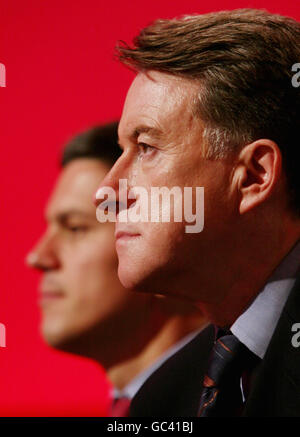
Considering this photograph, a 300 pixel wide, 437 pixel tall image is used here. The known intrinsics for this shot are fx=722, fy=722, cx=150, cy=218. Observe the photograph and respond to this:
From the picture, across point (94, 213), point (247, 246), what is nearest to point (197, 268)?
point (247, 246)

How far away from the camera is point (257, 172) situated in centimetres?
112

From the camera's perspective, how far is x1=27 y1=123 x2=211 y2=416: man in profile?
1718 millimetres

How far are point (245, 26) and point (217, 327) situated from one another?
0.48m

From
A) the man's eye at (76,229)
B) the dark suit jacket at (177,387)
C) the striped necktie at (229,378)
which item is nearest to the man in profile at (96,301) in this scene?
the man's eye at (76,229)

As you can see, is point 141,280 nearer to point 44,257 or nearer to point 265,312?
point 265,312

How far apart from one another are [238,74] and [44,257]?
0.89 metres

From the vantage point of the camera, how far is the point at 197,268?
3.67 feet

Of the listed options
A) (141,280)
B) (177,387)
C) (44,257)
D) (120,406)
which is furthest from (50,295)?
(141,280)

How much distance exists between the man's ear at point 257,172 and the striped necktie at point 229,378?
215 millimetres

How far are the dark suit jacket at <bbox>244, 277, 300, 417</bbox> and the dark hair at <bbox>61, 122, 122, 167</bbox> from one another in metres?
0.84
